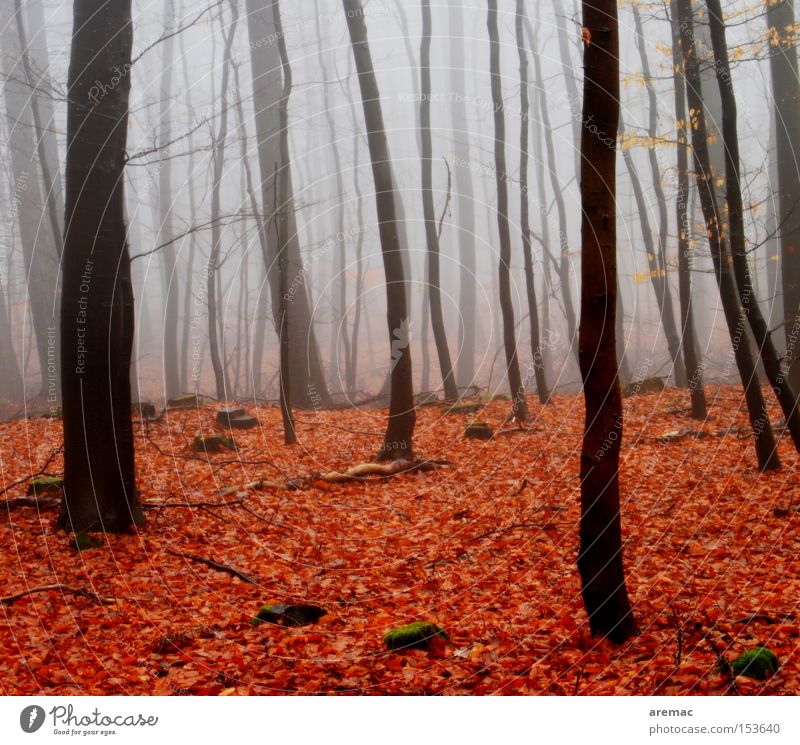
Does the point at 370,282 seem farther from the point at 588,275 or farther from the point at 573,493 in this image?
the point at 588,275

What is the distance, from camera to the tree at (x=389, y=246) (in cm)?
1209

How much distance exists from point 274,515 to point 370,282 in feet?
118

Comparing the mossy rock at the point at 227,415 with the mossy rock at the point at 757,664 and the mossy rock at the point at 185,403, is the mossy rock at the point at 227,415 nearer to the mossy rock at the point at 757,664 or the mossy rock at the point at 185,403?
the mossy rock at the point at 185,403

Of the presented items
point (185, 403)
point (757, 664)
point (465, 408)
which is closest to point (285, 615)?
point (757, 664)

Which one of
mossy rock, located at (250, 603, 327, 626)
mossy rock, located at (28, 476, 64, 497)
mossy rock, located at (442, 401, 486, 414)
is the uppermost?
mossy rock, located at (28, 476, 64, 497)

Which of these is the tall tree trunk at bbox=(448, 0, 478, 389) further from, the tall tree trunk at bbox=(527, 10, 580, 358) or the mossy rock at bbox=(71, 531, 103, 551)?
the mossy rock at bbox=(71, 531, 103, 551)

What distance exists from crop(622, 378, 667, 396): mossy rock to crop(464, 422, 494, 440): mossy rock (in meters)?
5.39

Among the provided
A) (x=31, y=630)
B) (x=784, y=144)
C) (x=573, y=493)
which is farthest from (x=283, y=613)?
(x=784, y=144)

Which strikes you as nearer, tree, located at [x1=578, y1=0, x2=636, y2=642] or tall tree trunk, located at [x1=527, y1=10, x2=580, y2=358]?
tree, located at [x1=578, y1=0, x2=636, y2=642]

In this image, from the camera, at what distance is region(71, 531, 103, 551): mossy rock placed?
8.05 m

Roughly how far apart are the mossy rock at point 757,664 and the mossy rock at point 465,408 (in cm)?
1169

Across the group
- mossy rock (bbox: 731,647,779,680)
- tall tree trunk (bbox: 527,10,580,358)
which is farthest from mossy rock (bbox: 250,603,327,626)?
tall tree trunk (bbox: 527,10,580,358)

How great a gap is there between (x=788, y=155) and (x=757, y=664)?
39.3 ft

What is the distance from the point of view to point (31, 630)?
6.22 meters
